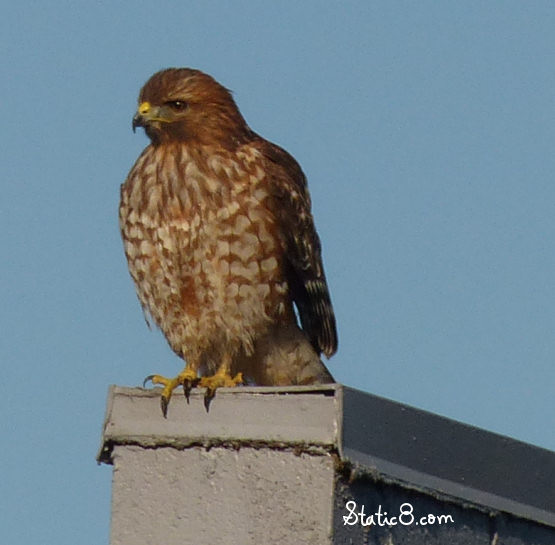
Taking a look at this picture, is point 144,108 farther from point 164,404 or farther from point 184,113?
point 164,404

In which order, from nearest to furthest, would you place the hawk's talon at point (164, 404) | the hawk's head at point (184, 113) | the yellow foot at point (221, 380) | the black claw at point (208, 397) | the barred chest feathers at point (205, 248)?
the black claw at point (208, 397) < the hawk's talon at point (164, 404) < the yellow foot at point (221, 380) < the barred chest feathers at point (205, 248) < the hawk's head at point (184, 113)

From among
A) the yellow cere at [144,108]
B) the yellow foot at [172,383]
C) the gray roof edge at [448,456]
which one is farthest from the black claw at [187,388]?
the yellow cere at [144,108]

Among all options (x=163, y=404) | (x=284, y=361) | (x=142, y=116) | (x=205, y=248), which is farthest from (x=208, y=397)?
(x=142, y=116)

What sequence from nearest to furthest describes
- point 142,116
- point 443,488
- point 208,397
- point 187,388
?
point 443,488 < point 208,397 < point 187,388 < point 142,116

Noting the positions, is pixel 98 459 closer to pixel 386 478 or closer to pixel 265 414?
pixel 265 414

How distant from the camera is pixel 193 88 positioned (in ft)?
25.6

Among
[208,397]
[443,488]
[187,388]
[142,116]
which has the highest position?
[142,116]

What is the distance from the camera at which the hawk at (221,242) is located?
725cm

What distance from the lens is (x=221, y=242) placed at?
7.20 meters

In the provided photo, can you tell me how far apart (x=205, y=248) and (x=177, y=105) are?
0.95 metres

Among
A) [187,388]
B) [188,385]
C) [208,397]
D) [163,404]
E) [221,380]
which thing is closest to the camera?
[208,397]

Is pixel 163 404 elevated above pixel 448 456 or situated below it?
above

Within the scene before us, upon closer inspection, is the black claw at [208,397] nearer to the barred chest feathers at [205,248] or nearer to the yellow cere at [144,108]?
the barred chest feathers at [205,248]

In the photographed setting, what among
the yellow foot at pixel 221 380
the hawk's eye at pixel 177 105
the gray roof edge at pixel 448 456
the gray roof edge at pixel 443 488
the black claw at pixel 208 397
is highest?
the hawk's eye at pixel 177 105
